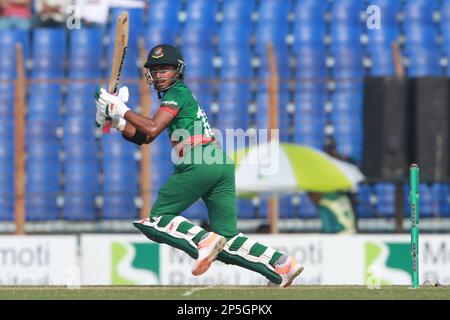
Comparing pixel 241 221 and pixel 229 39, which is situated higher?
pixel 229 39

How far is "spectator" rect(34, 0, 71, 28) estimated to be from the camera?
21688mm

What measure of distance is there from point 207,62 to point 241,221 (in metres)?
3.47

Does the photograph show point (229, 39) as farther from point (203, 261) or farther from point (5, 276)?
point (203, 261)

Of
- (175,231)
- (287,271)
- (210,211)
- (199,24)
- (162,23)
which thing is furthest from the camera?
(162,23)

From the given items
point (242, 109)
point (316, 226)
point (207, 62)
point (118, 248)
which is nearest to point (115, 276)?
point (118, 248)

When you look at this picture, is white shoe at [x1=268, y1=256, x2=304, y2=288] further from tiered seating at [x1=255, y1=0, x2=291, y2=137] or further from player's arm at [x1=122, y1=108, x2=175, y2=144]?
tiered seating at [x1=255, y1=0, x2=291, y2=137]

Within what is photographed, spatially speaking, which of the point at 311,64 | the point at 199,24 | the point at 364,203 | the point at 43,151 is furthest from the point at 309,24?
the point at 43,151

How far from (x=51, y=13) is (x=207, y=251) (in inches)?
509

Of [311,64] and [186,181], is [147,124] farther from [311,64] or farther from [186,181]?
[311,64]

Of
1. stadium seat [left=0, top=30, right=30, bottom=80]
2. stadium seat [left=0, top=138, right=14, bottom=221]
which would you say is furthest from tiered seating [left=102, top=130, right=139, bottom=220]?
stadium seat [left=0, top=30, right=30, bottom=80]

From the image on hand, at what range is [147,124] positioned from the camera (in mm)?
9625

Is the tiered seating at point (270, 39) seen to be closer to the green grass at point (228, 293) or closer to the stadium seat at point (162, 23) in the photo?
the stadium seat at point (162, 23)

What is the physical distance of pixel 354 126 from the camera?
18.5 metres

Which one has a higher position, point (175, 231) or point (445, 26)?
point (445, 26)
